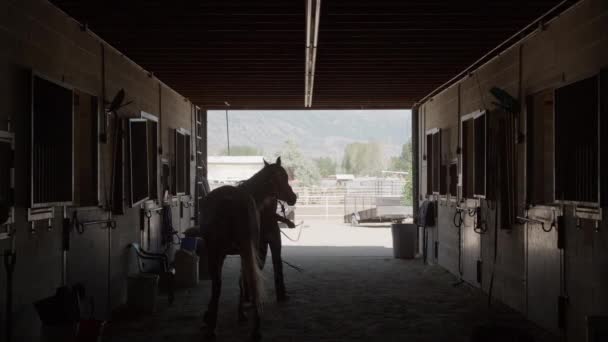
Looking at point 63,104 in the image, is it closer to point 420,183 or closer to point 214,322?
point 214,322

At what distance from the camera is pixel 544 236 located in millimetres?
5578

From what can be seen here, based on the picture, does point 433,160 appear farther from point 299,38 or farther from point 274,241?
point 299,38

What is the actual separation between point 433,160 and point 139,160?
5.30 metres

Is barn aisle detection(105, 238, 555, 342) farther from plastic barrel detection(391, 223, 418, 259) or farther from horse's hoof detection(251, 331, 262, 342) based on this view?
plastic barrel detection(391, 223, 418, 259)

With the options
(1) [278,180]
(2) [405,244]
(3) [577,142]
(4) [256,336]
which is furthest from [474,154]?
(4) [256,336]

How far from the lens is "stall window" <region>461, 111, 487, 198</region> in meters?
7.41

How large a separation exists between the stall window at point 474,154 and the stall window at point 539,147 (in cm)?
98

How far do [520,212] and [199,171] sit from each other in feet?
25.4

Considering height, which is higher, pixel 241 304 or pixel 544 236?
pixel 544 236

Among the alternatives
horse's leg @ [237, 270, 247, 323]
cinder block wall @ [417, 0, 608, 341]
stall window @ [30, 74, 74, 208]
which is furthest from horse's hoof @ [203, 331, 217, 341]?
cinder block wall @ [417, 0, 608, 341]

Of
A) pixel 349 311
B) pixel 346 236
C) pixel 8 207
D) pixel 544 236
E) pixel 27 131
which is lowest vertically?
pixel 346 236

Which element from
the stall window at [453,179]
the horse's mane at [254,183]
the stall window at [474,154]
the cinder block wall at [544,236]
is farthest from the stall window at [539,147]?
the stall window at [453,179]

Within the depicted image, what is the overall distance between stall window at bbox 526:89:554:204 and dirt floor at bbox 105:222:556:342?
128 cm

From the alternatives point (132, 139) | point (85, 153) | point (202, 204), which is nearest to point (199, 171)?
point (132, 139)
